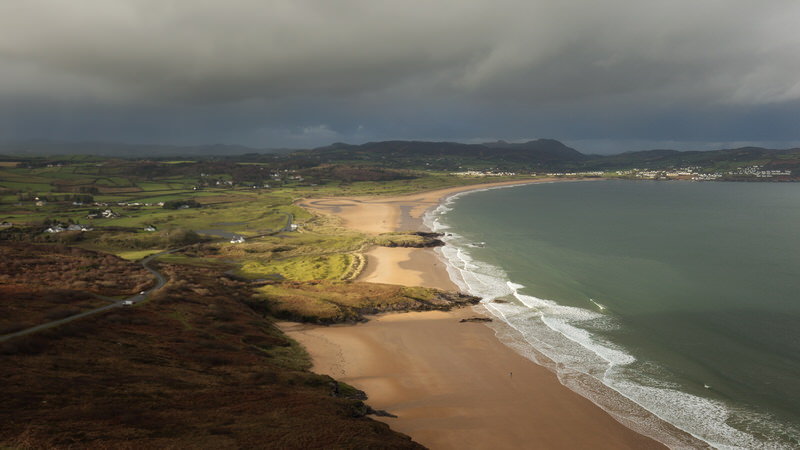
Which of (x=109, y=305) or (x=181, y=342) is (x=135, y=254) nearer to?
(x=109, y=305)

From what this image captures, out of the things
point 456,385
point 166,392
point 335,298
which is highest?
point 166,392

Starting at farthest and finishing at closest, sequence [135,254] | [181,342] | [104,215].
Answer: [104,215]
[135,254]
[181,342]

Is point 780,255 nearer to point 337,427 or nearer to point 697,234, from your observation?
point 697,234

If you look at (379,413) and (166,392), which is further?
(379,413)

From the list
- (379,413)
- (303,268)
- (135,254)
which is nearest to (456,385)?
(379,413)

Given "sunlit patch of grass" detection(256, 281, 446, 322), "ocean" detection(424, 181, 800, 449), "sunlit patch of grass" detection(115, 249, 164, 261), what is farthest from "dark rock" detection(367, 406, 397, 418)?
"sunlit patch of grass" detection(115, 249, 164, 261)

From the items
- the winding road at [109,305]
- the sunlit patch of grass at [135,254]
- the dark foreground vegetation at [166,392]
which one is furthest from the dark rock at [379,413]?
the sunlit patch of grass at [135,254]

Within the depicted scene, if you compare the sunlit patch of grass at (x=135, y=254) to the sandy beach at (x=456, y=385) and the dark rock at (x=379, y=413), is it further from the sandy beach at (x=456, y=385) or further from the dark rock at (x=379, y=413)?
the dark rock at (x=379, y=413)

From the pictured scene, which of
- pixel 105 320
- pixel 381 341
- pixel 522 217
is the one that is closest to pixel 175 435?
pixel 105 320
